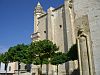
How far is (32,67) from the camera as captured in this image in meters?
34.2

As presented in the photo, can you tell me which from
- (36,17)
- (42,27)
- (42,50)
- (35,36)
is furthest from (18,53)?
(36,17)

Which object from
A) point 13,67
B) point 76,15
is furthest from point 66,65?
point 76,15

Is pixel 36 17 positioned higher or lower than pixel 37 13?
lower

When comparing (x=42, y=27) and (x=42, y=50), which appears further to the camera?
(x=42, y=27)

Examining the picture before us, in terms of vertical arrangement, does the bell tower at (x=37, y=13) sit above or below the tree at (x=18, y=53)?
above

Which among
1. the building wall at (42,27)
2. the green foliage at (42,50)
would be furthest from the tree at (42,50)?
the building wall at (42,27)

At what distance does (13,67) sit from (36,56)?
1893 centimetres

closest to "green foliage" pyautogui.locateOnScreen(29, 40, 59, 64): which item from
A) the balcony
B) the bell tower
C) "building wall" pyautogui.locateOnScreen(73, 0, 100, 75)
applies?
the balcony

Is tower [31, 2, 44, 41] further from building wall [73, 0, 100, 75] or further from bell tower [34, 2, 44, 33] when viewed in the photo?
building wall [73, 0, 100, 75]

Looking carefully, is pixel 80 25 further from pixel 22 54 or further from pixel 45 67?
pixel 45 67

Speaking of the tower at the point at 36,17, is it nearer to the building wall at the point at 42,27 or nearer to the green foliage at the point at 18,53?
the building wall at the point at 42,27

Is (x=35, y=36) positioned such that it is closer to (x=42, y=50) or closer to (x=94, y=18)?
(x=42, y=50)

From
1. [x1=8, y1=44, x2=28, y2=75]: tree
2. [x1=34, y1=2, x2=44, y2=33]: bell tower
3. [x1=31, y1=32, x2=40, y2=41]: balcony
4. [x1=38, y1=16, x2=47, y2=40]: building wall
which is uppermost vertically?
[x1=34, y1=2, x2=44, y2=33]: bell tower

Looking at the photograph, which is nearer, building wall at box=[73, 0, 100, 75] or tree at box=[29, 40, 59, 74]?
building wall at box=[73, 0, 100, 75]
